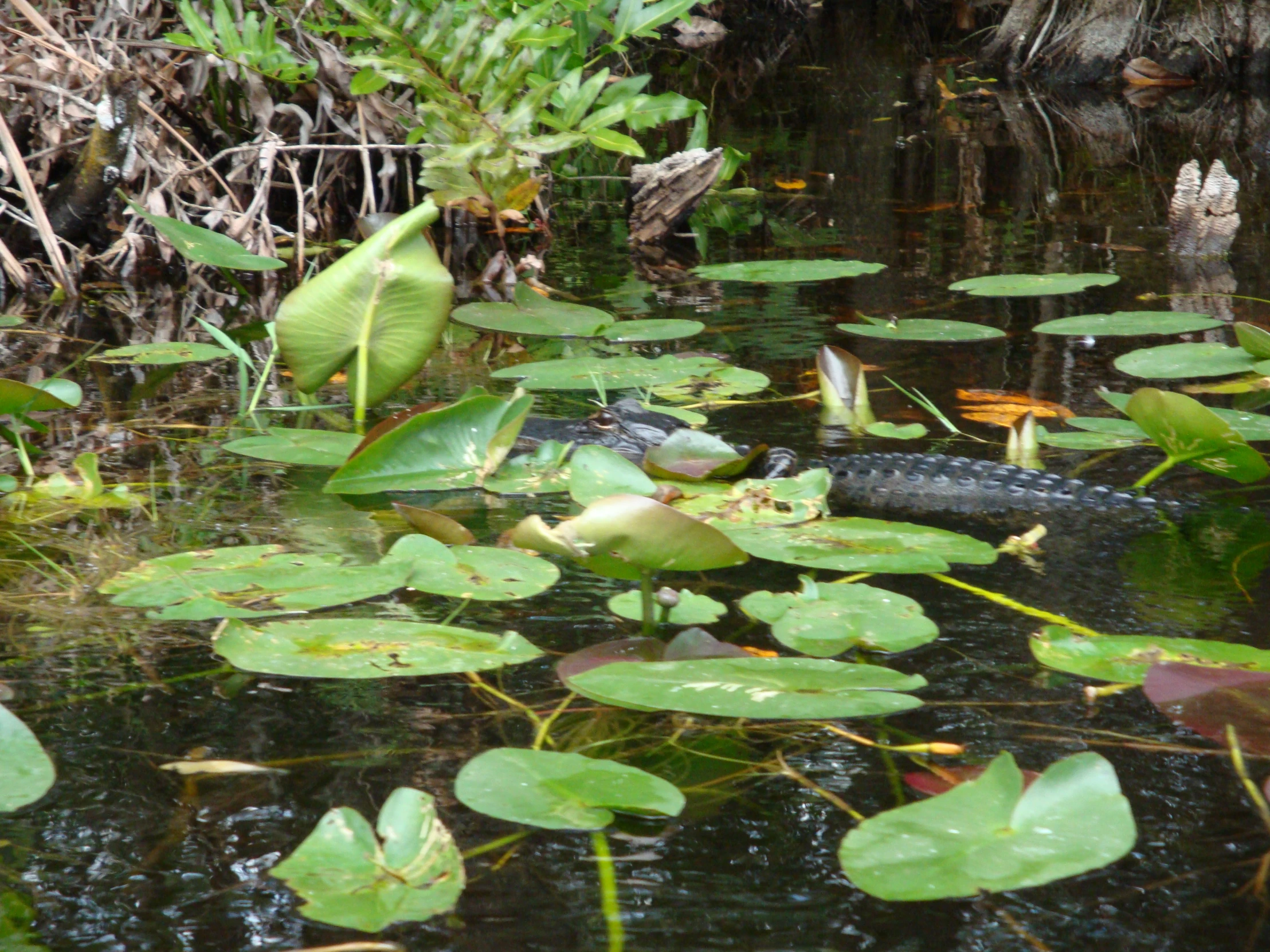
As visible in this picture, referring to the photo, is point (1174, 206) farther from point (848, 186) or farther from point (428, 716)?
point (428, 716)

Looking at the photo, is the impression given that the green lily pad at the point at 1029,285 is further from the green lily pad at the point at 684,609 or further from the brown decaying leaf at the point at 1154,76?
the brown decaying leaf at the point at 1154,76

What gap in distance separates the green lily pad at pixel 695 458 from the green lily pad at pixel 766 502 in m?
0.08

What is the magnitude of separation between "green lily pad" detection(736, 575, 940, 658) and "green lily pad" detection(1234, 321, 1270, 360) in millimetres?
1296

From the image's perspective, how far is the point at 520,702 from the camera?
4.04 feet

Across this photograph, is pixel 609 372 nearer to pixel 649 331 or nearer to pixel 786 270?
pixel 649 331

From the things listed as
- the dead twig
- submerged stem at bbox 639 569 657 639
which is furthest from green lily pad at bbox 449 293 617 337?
submerged stem at bbox 639 569 657 639

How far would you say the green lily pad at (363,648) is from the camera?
123cm

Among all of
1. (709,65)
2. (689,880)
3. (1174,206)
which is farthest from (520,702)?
(709,65)

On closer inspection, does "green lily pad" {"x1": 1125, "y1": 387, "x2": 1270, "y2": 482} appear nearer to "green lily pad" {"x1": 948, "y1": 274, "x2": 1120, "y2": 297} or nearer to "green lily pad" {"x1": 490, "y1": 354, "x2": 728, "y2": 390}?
"green lily pad" {"x1": 490, "y1": 354, "x2": 728, "y2": 390}

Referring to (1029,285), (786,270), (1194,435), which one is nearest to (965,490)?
(1194,435)

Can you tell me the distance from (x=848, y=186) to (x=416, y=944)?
4.82 metres

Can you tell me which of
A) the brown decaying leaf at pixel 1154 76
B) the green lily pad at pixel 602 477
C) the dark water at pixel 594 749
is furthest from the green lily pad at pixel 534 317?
the brown decaying leaf at pixel 1154 76

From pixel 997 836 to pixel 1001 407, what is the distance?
1610mm

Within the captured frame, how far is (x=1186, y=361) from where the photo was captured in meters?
2.50
